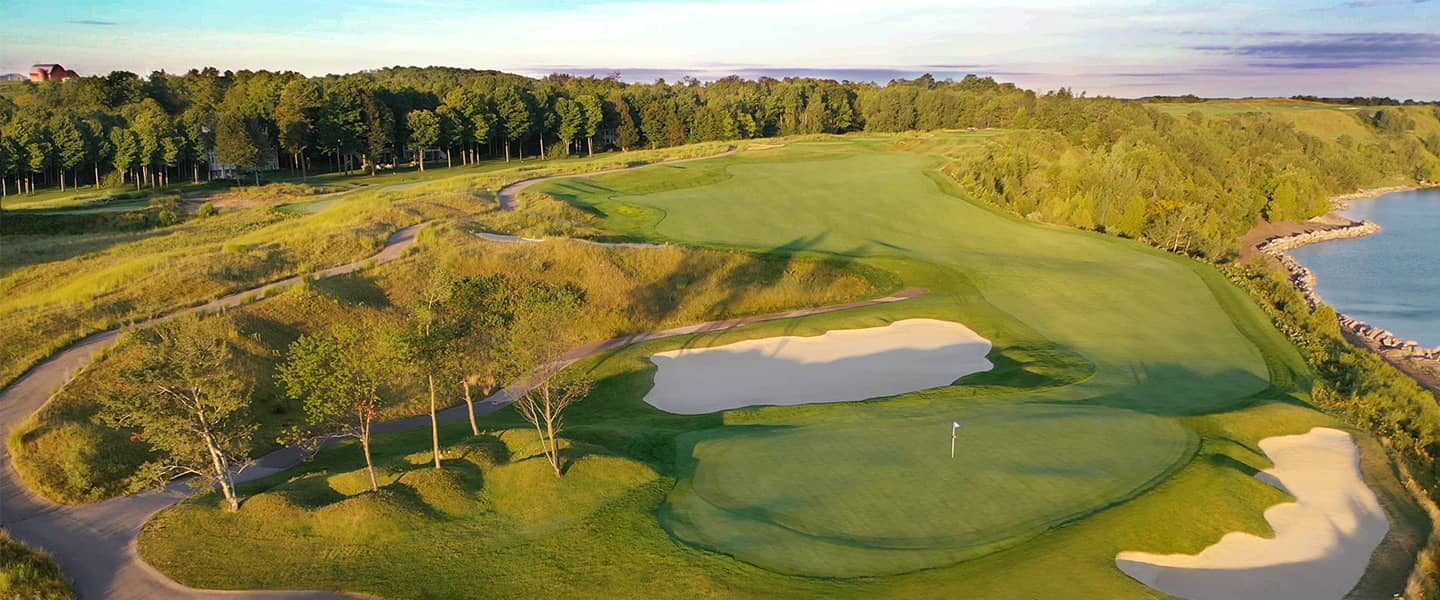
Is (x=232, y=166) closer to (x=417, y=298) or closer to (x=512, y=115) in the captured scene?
(x=512, y=115)

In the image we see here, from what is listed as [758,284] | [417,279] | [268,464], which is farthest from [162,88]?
Answer: [268,464]

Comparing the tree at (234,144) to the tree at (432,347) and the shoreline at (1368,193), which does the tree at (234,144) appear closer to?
the tree at (432,347)

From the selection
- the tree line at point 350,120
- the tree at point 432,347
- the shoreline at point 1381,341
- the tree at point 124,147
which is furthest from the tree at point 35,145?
the shoreline at point 1381,341

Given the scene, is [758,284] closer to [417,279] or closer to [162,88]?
[417,279]

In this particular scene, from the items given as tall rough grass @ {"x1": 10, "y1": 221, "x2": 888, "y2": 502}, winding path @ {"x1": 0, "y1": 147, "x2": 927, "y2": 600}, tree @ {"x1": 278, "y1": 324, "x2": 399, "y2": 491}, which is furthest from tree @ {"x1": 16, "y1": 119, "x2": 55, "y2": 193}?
tree @ {"x1": 278, "y1": 324, "x2": 399, "y2": 491}

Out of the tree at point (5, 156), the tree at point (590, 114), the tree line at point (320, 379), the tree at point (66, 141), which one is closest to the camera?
the tree line at point (320, 379)
